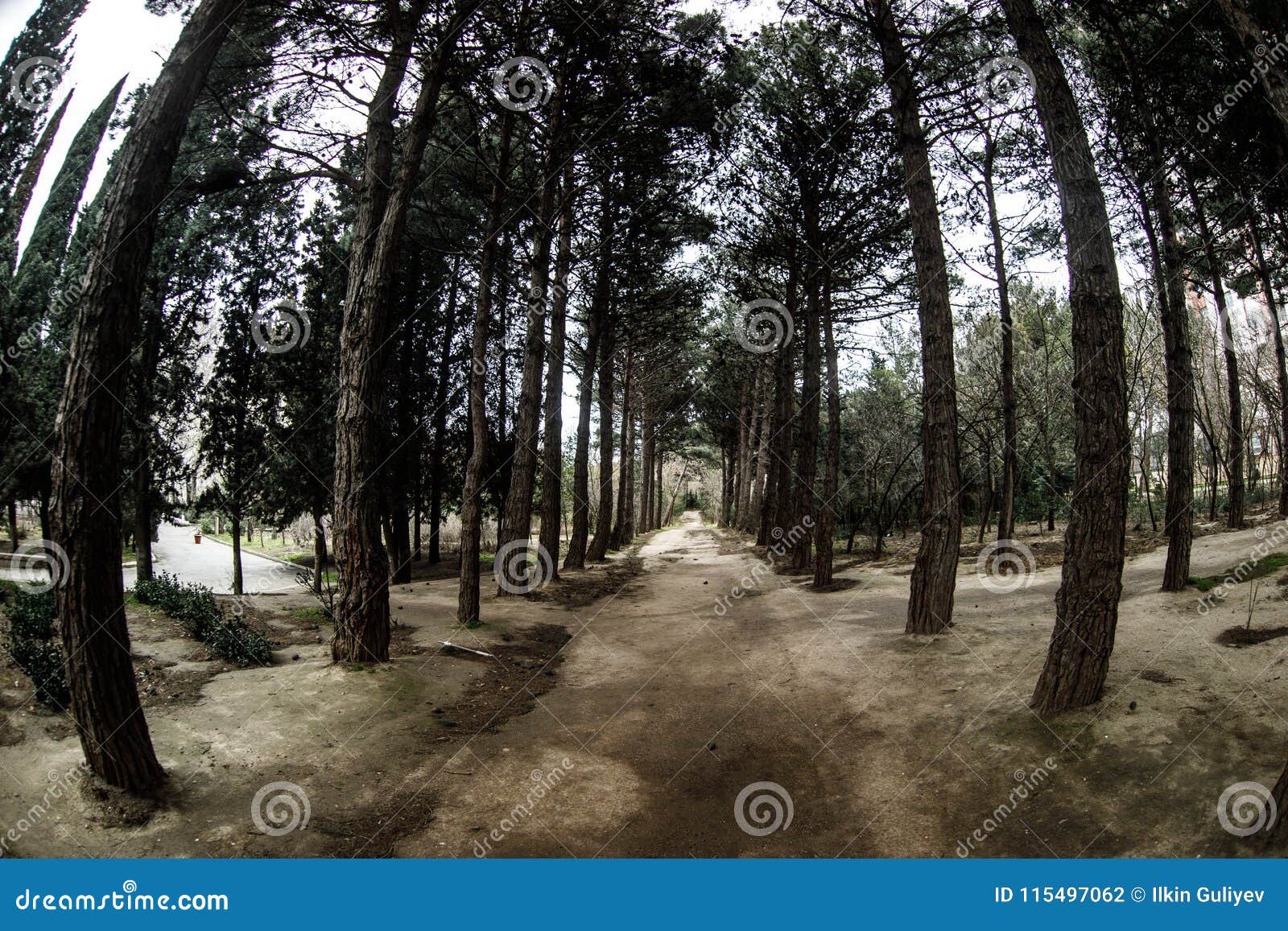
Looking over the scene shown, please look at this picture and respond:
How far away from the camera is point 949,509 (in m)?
8.17

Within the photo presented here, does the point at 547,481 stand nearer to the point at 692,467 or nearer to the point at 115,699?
the point at 115,699

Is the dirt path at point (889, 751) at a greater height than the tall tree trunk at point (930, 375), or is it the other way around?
the tall tree trunk at point (930, 375)

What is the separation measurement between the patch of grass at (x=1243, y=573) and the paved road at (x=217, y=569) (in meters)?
17.9

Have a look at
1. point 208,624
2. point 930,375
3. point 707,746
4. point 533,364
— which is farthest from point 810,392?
point 208,624

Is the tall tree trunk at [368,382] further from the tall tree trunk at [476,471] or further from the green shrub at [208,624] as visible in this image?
the tall tree trunk at [476,471]

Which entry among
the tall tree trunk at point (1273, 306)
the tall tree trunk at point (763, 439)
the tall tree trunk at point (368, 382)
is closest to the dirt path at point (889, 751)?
the tall tree trunk at point (368, 382)

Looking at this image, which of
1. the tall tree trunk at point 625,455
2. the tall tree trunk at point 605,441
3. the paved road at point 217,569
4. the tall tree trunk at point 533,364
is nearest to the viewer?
the tall tree trunk at point 533,364

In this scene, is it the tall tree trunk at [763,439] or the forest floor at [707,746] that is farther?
the tall tree trunk at [763,439]

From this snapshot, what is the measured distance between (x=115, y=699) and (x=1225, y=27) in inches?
555

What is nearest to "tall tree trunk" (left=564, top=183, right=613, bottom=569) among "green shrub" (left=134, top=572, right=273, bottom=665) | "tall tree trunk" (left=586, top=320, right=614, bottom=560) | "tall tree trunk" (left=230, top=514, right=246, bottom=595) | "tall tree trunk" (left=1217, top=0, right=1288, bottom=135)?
"tall tree trunk" (left=586, top=320, right=614, bottom=560)

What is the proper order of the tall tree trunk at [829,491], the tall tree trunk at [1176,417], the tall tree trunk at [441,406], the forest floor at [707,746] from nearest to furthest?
the forest floor at [707,746], the tall tree trunk at [1176,417], the tall tree trunk at [829,491], the tall tree trunk at [441,406]

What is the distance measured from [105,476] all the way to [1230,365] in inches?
698

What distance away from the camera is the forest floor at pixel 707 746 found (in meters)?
4.18

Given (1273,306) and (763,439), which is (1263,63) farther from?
(763,439)
